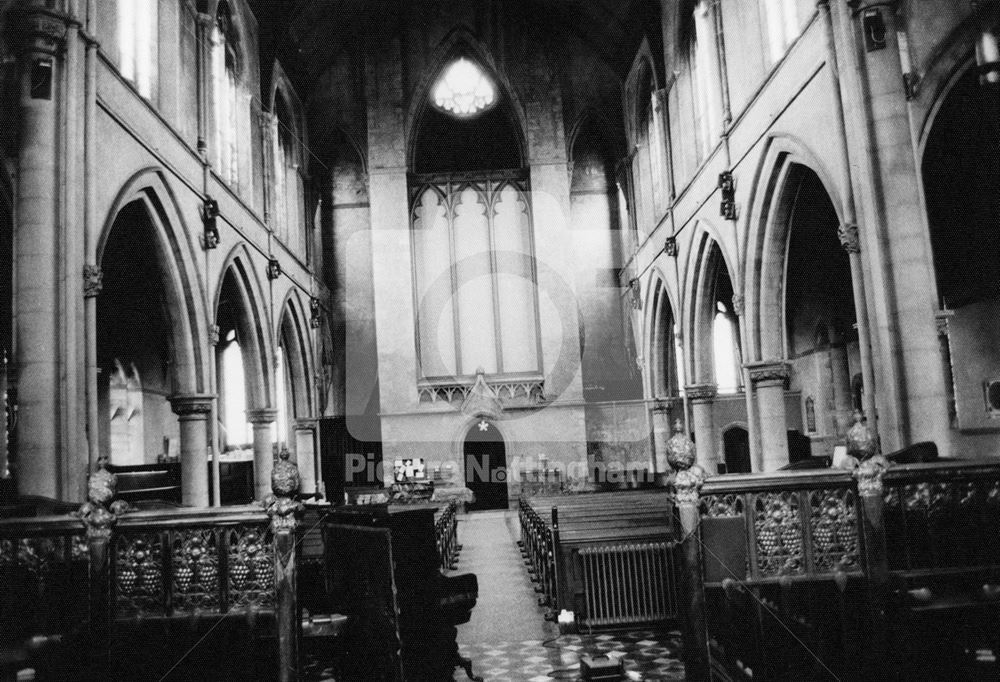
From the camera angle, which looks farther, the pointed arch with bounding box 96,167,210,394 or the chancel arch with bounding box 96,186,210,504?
the chancel arch with bounding box 96,186,210,504

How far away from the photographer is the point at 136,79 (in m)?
11.9

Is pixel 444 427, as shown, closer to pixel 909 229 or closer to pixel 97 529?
pixel 909 229

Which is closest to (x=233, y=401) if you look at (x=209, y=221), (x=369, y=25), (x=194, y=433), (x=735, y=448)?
(x=194, y=433)

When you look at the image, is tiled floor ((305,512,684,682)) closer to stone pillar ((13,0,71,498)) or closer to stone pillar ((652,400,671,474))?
stone pillar ((13,0,71,498))

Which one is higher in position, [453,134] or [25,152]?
[453,134]

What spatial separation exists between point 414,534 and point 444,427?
18142 millimetres

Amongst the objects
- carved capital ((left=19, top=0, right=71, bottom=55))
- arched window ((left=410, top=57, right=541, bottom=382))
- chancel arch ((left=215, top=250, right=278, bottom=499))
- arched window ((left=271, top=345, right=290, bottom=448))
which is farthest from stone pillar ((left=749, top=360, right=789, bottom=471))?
arched window ((left=271, top=345, right=290, bottom=448))

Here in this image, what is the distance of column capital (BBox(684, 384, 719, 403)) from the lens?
1762cm

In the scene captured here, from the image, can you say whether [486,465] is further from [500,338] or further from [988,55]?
[988,55]

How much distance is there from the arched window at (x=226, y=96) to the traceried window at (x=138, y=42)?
8.98 ft

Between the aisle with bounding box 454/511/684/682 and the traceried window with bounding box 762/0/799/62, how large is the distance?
8065mm

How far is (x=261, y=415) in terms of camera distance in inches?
709

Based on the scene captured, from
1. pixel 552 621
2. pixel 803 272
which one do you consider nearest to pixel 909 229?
pixel 552 621

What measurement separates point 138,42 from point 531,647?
33.8 ft
